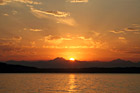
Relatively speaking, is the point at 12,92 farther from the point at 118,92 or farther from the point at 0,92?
the point at 118,92

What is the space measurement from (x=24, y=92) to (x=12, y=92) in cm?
302

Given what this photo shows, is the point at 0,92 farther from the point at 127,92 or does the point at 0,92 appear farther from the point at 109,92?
the point at 127,92

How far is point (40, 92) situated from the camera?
5816cm

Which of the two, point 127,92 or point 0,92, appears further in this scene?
point 127,92

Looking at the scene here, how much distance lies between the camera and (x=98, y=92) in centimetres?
5941

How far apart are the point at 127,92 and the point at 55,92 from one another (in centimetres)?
1904

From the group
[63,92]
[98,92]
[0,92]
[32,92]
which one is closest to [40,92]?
[32,92]

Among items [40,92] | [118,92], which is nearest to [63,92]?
[40,92]

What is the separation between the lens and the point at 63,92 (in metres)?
58.0

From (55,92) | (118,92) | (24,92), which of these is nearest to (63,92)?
(55,92)

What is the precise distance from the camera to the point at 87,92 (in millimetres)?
58656

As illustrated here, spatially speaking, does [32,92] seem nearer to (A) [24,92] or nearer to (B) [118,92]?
(A) [24,92]

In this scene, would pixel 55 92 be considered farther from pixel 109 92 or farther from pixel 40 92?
pixel 109 92

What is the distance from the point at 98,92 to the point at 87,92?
298cm
